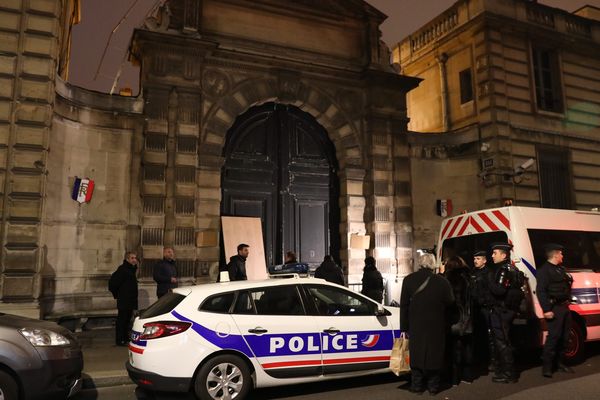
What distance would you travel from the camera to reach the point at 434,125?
1770cm

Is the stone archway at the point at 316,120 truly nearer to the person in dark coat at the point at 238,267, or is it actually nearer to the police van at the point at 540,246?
the person in dark coat at the point at 238,267

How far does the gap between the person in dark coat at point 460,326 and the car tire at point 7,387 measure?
17.1 ft

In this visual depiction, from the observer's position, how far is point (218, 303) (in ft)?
19.6

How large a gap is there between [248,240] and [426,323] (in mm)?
7001

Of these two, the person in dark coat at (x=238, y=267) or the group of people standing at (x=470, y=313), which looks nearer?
the group of people standing at (x=470, y=313)

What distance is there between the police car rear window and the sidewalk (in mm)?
1522

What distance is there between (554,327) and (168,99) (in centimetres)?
965

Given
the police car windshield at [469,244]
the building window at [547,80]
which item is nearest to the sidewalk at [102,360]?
the police car windshield at [469,244]

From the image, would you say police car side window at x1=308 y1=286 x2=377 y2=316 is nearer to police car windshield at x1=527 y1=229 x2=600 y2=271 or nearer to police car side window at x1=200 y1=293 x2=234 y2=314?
police car side window at x1=200 y1=293 x2=234 y2=314

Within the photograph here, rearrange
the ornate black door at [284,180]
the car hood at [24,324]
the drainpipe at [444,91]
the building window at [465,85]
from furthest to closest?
1. the drainpipe at [444,91]
2. the building window at [465,85]
3. the ornate black door at [284,180]
4. the car hood at [24,324]

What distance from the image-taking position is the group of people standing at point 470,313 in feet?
19.7

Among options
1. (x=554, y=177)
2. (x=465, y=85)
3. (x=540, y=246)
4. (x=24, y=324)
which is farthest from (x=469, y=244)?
(x=465, y=85)

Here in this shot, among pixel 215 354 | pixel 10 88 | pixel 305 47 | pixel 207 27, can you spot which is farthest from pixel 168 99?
pixel 215 354

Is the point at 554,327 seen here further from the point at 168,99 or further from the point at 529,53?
the point at 529,53
